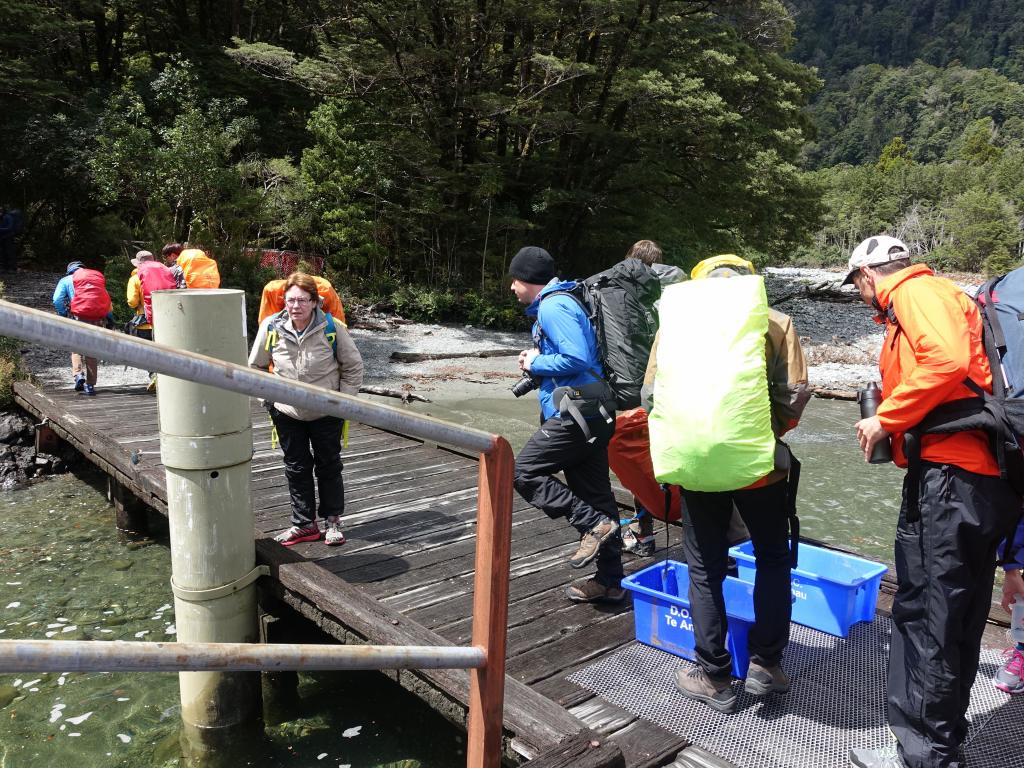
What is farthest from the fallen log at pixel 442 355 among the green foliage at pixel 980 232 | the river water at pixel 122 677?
the green foliage at pixel 980 232

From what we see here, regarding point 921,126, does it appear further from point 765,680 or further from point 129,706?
point 129,706

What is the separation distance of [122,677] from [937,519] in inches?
188

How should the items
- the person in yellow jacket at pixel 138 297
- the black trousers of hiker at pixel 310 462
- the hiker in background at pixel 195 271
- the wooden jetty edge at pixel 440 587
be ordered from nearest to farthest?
the wooden jetty edge at pixel 440 587 → the black trousers of hiker at pixel 310 462 → the hiker in background at pixel 195 271 → the person in yellow jacket at pixel 138 297

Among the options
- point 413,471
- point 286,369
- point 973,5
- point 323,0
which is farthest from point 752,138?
point 973,5

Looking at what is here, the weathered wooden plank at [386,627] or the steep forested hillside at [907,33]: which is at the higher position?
the steep forested hillside at [907,33]

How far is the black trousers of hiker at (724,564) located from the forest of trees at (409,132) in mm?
17399

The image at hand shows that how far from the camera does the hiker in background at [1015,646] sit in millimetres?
3344

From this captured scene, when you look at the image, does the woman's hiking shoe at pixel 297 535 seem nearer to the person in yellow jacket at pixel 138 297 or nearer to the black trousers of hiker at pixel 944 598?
the black trousers of hiker at pixel 944 598

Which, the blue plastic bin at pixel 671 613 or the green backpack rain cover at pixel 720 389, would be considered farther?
the blue plastic bin at pixel 671 613

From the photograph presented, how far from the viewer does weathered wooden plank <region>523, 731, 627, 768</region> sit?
270 cm

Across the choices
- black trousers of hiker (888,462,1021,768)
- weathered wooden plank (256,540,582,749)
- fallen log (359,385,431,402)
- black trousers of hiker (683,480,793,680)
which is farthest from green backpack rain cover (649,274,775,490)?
fallen log (359,385,431,402)

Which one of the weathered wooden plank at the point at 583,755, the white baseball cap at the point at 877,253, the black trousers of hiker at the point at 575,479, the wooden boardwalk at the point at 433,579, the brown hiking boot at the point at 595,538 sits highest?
the white baseball cap at the point at 877,253

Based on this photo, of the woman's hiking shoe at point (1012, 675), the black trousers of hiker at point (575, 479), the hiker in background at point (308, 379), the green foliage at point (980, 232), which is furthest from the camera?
the green foliage at point (980, 232)

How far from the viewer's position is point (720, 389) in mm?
3025
